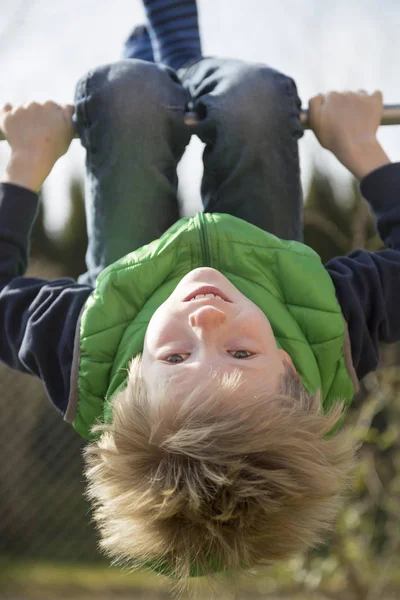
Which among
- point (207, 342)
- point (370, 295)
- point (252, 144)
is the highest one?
point (252, 144)

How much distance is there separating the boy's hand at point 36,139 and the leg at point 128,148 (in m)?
0.05

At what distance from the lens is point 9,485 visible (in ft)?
18.1

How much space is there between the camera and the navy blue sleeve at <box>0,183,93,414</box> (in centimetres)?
171

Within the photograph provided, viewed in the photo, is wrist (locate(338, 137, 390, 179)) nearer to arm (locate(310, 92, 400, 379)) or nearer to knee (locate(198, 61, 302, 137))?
arm (locate(310, 92, 400, 379))

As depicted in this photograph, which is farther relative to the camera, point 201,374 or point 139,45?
point 139,45

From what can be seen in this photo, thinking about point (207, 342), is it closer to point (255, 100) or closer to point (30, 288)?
point (30, 288)

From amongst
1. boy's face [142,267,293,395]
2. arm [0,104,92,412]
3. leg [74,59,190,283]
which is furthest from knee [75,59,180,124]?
boy's face [142,267,293,395]

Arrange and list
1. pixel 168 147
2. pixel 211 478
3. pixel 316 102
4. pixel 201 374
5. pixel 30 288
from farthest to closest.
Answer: pixel 316 102 → pixel 168 147 → pixel 30 288 → pixel 201 374 → pixel 211 478

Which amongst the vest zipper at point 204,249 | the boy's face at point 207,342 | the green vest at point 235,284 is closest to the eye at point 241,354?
the boy's face at point 207,342

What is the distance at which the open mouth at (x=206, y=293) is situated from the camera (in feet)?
5.09

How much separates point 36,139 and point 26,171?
0.23ft

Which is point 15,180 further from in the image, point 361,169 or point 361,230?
point 361,230

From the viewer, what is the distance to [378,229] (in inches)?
74.6

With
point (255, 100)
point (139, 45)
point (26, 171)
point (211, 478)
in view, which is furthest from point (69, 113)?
point (211, 478)
